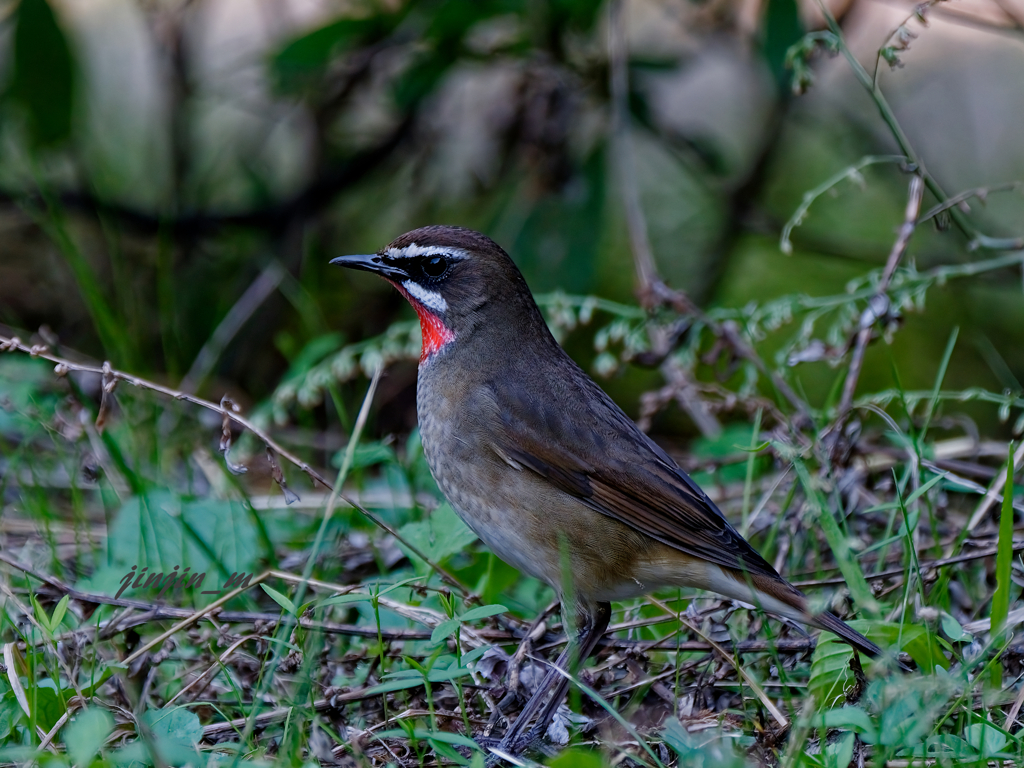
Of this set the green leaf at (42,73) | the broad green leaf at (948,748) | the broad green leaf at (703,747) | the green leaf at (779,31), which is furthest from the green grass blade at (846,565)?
the green leaf at (42,73)

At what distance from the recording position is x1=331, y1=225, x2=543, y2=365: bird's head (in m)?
4.59

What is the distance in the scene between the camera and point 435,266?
4.61 metres

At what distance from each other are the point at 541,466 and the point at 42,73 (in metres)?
3.41

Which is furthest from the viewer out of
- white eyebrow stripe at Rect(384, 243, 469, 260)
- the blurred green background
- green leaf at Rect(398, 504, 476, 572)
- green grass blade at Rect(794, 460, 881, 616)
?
the blurred green background

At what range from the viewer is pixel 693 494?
13.9ft

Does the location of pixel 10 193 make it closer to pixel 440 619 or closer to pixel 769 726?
pixel 440 619

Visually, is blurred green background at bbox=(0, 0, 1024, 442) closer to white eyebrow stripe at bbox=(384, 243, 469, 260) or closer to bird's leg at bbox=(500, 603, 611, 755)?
white eyebrow stripe at bbox=(384, 243, 469, 260)

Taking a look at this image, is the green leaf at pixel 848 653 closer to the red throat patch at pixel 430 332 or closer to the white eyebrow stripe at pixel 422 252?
the red throat patch at pixel 430 332

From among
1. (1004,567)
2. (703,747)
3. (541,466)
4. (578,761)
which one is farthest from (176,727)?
(1004,567)

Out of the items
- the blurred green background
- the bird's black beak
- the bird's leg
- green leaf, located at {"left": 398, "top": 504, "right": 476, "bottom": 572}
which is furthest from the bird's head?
the bird's leg

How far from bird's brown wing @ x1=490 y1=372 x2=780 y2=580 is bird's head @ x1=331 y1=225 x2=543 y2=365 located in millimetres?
361

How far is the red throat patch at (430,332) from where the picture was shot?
4.66m

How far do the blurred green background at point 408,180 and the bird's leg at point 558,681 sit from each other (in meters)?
2.11

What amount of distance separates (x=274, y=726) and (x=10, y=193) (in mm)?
4659
